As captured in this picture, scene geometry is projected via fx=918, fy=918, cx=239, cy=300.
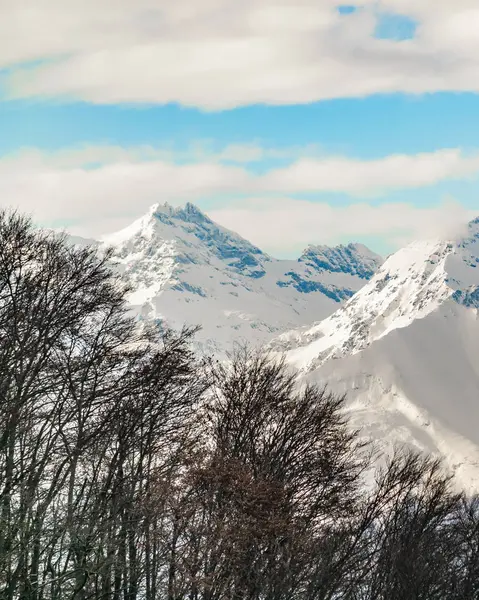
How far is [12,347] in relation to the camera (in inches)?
947

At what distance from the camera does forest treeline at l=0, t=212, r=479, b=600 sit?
80.0ft

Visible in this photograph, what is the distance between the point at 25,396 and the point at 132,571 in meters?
7.38

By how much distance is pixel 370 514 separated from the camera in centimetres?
3534

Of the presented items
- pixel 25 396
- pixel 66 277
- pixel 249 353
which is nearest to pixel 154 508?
pixel 25 396

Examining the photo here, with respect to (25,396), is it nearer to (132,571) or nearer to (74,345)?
(74,345)

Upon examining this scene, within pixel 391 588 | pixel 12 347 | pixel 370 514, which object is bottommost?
pixel 391 588

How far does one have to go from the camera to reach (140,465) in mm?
28641

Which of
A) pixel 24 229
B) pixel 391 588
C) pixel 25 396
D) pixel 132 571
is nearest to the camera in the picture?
pixel 25 396

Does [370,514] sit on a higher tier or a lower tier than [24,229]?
lower

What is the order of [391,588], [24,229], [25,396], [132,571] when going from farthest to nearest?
[391,588] < [132,571] < [24,229] < [25,396]

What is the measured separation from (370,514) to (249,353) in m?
7.79

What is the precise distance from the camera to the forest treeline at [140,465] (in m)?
24.4

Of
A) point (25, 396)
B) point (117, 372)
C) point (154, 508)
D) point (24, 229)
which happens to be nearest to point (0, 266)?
point (24, 229)

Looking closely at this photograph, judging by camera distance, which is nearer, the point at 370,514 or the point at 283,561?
the point at 283,561
